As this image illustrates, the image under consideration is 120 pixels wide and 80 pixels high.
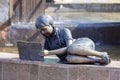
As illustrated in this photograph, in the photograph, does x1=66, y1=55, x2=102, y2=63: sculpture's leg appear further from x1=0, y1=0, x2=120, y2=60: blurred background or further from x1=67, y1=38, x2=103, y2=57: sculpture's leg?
x1=0, y1=0, x2=120, y2=60: blurred background

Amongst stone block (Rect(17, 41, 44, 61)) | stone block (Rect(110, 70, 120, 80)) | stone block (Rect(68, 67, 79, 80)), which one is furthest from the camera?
stone block (Rect(17, 41, 44, 61))

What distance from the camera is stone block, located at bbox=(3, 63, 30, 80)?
556 centimetres

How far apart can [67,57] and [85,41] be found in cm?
33

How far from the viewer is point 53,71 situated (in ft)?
17.7

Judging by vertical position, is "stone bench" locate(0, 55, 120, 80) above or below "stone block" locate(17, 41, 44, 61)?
below

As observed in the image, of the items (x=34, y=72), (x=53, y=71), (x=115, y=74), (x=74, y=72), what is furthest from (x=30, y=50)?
(x=115, y=74)

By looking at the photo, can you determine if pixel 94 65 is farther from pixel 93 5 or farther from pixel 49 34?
pixel 93 5

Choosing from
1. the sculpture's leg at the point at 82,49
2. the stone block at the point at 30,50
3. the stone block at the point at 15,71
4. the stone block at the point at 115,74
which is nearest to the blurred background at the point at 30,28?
the stone block at the point at 15,71

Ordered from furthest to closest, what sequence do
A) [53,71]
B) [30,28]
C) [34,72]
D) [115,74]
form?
[30,28], [34,72], [53,71], [115,74]

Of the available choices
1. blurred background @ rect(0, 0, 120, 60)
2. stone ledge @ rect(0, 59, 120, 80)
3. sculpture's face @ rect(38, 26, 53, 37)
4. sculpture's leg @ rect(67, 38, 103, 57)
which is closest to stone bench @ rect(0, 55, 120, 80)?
stone ledge @ rect(0, 59, 120, 80)

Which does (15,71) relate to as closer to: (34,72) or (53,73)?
(34,72)

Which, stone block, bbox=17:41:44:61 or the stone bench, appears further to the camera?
stone block, bbox=17:41:44:61

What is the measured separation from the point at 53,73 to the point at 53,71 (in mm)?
27

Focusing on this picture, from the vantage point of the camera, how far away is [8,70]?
5.68 m
